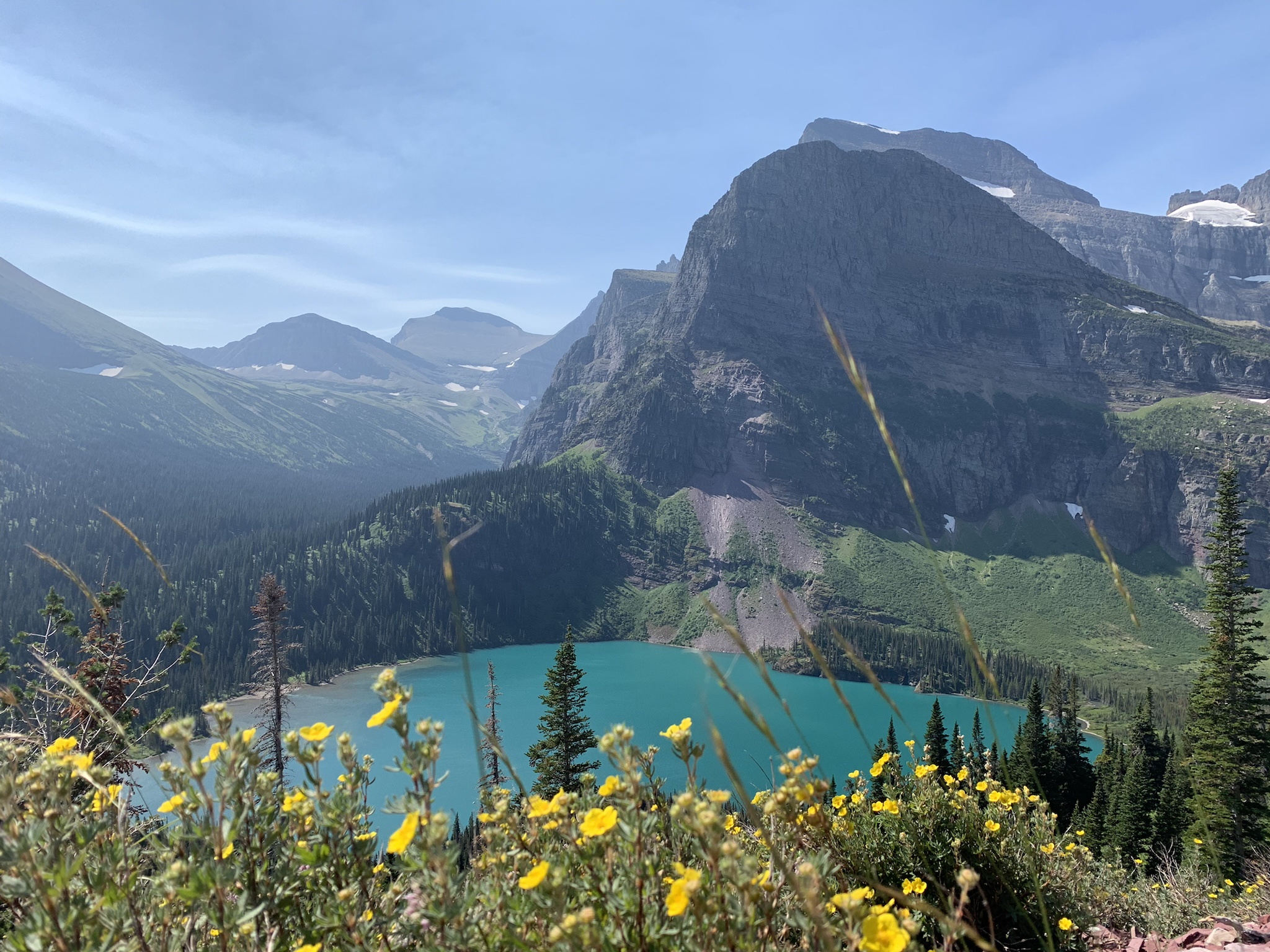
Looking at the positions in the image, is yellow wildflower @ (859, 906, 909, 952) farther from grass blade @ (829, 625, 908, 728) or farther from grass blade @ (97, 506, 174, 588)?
grass blade @ (97, 506, 174, 588)

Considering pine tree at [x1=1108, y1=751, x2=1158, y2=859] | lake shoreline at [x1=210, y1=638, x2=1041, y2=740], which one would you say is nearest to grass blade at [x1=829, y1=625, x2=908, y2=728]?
pine tree at [x1=1108, y1=751, x2=1158, y2=859]

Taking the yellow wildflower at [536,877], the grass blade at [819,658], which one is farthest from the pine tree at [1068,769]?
the yellow wildflower at [536,877]

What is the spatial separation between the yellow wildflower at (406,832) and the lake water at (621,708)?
62463 millimetres

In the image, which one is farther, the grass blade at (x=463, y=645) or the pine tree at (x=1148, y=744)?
the pine tree at (x=1148, y=744)

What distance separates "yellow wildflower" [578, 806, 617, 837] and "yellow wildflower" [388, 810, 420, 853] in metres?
0.51

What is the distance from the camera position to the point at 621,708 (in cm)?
10156

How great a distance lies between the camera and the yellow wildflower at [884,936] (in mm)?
1701

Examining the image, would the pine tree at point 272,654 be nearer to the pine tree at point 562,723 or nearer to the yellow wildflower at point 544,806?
the pine tree at point 562,723

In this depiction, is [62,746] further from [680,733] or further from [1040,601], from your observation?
[1040,601]

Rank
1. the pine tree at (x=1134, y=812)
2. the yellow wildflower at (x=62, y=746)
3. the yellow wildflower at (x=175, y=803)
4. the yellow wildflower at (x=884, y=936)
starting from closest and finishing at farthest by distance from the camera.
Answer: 1. the yellow wildflower at (x=884, y=936)
2. the yellow wildflower at (x=175, y=803)
3. the yellow wildflower at (x=62, y=746)
4. the pine tree at (x=1134, y=812)

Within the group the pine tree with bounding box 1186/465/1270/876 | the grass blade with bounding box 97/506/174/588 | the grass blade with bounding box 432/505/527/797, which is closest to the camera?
the grass blade with bounding box 432/505/527/797

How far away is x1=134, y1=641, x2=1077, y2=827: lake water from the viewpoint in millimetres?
75688

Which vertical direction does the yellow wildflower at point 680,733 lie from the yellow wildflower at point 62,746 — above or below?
above

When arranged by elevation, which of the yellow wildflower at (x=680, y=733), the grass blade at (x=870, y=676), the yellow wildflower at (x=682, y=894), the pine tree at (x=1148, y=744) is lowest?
the pine tree at (x=1148, y=744)
